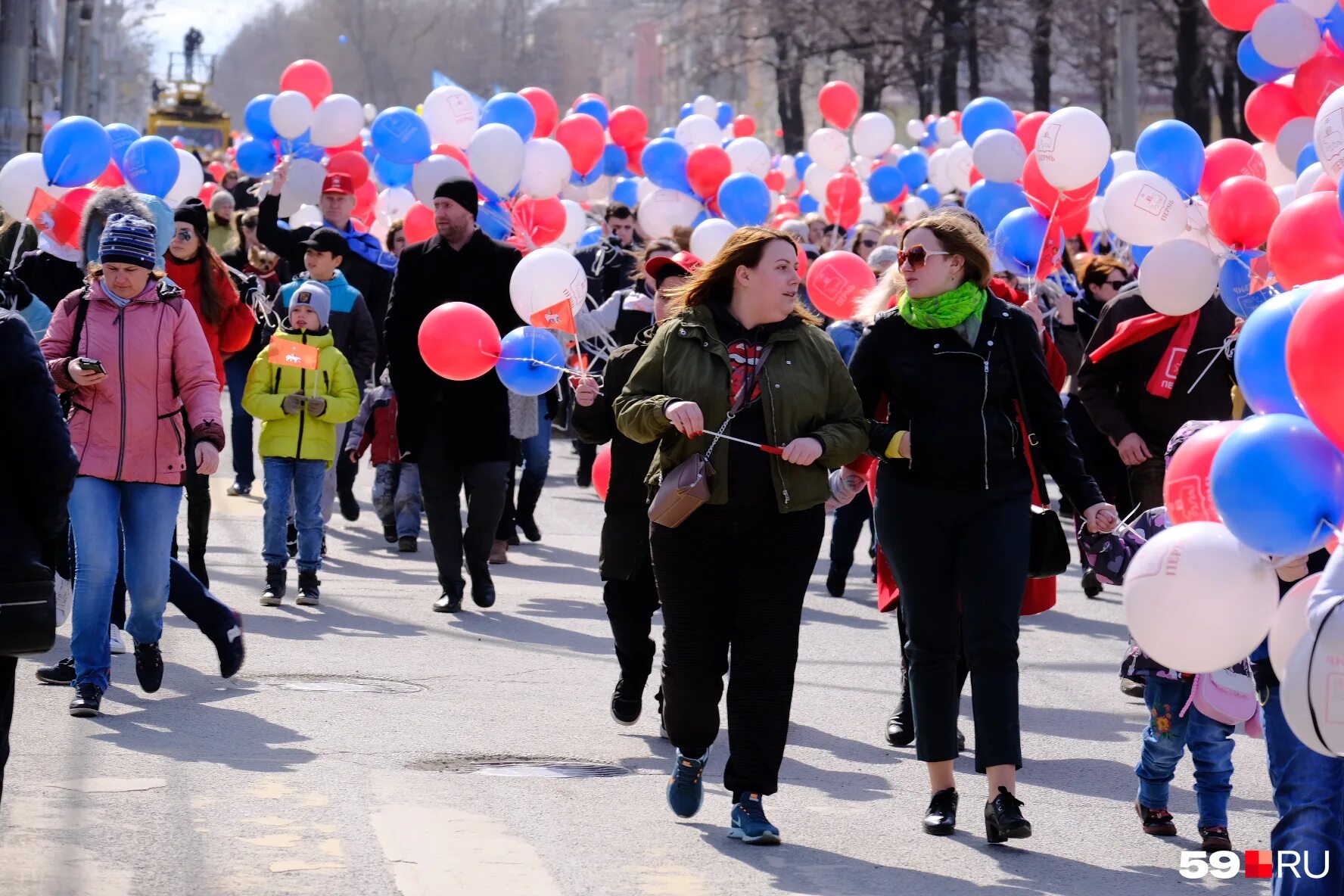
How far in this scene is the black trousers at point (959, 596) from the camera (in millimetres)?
6121

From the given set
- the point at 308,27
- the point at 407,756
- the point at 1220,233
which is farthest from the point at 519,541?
the point at 308,27

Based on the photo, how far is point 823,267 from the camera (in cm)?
950

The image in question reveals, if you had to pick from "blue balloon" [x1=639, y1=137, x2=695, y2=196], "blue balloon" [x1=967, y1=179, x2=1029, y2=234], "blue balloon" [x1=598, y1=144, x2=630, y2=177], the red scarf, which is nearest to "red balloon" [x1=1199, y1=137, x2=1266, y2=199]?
the red scarf

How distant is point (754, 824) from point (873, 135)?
20169 millimetres

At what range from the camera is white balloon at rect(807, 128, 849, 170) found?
22625mm

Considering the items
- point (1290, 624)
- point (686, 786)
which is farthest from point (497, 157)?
point (1290, 624)

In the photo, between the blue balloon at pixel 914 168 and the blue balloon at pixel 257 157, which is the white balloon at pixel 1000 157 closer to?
the blue balloon at pixel 257 157

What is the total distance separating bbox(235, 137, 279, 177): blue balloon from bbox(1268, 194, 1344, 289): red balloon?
41.0 feet

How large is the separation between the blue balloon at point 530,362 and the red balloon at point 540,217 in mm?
5184

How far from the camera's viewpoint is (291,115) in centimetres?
1662

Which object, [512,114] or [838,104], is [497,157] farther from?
[838,104]

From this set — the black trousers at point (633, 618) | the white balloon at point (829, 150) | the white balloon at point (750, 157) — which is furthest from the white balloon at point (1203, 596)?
the white balloon at point (829, 150)

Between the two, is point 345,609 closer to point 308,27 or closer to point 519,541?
point 519,541

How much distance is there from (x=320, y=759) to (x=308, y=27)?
121998mm
